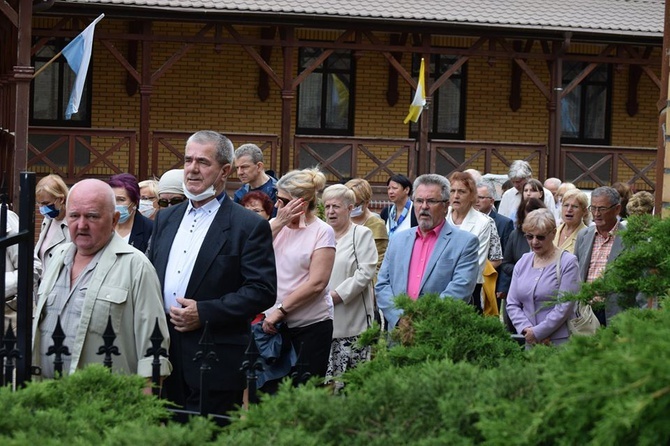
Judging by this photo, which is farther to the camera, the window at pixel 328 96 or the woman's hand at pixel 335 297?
the window at pixel 328 96

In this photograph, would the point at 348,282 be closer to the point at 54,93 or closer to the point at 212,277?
the point at 212,277

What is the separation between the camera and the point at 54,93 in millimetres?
23812

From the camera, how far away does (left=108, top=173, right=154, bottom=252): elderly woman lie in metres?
7.64

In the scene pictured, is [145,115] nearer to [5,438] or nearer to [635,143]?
[635,143]

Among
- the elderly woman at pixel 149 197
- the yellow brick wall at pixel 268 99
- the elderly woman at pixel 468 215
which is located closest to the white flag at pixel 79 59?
the yellow brick wall at pixel 268 99

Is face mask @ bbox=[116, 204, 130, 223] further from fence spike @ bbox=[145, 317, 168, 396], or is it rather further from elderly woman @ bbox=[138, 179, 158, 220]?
fence spike @ bbox=[145, 317, 168, 396]

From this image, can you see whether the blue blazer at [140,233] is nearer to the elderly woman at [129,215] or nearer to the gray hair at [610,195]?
the elderly woman at [129,215]

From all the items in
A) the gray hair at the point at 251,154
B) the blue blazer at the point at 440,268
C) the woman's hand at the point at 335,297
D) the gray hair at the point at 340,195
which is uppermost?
the gray hair at the point at 251,154

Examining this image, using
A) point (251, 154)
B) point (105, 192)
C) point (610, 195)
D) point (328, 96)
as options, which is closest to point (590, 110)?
point (328, 96)

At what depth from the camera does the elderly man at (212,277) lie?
18.2ft

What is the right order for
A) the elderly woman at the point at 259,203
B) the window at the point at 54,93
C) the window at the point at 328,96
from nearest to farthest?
1. the elderly woman at the point at 259,203
2. the window at the point at 54,93
3. the window at the point at 328,96

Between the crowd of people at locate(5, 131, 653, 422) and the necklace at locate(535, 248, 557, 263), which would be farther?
the necklace at locate(535, 248, 557, 263)

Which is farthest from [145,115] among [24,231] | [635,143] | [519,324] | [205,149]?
[24,231]

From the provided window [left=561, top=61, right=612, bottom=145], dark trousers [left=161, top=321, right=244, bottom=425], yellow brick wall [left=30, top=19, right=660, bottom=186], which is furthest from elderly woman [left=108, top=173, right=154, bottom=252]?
window [left=561, top=61, right=612, bottom=145]
